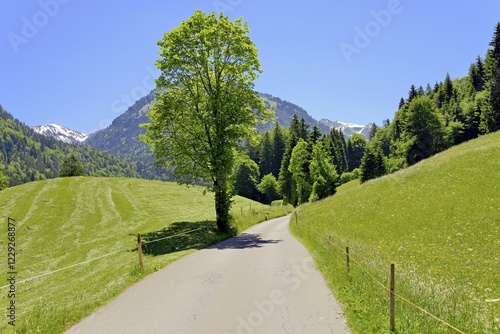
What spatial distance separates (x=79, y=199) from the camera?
56719 millimetres

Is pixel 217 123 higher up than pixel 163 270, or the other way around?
pixel 217 123

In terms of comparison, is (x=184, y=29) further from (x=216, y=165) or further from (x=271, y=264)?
(x=271, y=264)

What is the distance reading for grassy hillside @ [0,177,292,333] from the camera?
13.9 metres

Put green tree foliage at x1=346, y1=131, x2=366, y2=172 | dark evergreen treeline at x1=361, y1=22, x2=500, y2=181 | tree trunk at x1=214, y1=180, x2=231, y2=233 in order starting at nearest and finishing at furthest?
tree trunk at x1=214, y1=180, x2=231, y2=233, dark evergreen treeline at x1=361, y1=22, x2=500, y2=181, green tree foliage at x1=346, y1=131, x2=366, y2=172

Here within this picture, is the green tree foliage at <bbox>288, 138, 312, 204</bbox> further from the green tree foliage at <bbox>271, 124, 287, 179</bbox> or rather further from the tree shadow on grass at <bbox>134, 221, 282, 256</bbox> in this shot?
the green tree foliage at <bbox>271, 124, 287, 179</bbox>

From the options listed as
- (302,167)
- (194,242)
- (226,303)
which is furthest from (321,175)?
(226,303)

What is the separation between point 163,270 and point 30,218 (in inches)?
1405

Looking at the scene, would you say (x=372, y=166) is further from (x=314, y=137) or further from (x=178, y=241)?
(x=178, y=241)

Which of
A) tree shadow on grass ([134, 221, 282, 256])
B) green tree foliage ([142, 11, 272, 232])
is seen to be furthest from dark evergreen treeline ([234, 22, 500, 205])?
tree shadow on grass ([134, 221, 282, 256])

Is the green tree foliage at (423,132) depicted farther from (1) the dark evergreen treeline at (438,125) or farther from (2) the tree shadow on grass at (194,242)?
(2) the tree shadow on grass at (194,242)

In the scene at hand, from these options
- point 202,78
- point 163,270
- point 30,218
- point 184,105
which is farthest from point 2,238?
point 163,270

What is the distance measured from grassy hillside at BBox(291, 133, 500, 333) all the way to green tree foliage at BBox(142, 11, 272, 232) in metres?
10.1

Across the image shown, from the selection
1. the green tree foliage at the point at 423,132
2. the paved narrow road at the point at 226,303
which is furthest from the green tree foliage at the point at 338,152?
the paved narrow road at the point at 226,303

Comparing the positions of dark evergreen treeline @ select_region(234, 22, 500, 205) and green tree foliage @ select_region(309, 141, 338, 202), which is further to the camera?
dark evergreen treeline @ select_region(234, 22, 500, 205)
